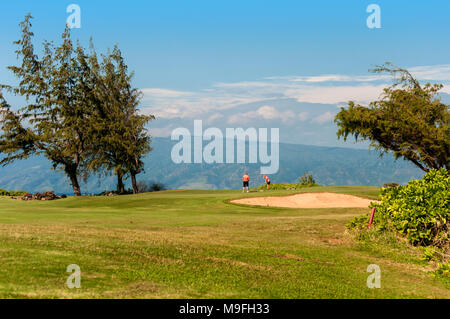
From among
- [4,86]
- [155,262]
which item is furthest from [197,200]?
[4,86]

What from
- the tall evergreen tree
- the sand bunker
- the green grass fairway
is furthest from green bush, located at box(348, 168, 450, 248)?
the tall evergreen tree

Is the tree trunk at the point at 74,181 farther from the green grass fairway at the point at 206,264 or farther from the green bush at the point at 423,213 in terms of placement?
the green bush at the point at 423,213

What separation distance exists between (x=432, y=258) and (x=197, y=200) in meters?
25.8

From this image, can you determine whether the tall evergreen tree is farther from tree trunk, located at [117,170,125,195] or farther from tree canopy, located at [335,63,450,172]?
tree canopy, located at [335,63,450,172]

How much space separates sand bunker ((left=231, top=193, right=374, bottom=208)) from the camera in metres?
38.5

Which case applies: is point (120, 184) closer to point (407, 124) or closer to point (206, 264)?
point (407, 124)

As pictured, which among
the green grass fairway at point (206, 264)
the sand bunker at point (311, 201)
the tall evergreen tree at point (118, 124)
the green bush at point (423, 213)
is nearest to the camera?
the green grass fairway at point (206, 264)

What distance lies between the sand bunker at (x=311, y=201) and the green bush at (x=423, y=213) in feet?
59.0

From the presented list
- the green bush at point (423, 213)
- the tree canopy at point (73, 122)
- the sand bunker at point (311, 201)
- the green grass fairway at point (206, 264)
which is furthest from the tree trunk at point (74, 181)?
the green bush at point (423, 213)

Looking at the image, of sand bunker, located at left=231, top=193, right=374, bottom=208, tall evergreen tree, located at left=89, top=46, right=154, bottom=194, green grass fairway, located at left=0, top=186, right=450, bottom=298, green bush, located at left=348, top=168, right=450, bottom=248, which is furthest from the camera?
tall evergreen tree, located at left=89, top=46, right=154, bottom=194

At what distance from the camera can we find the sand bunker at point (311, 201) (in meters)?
38.5

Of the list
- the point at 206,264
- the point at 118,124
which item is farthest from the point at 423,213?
the point at 118,124

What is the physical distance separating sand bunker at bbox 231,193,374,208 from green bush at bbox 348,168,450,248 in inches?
708
